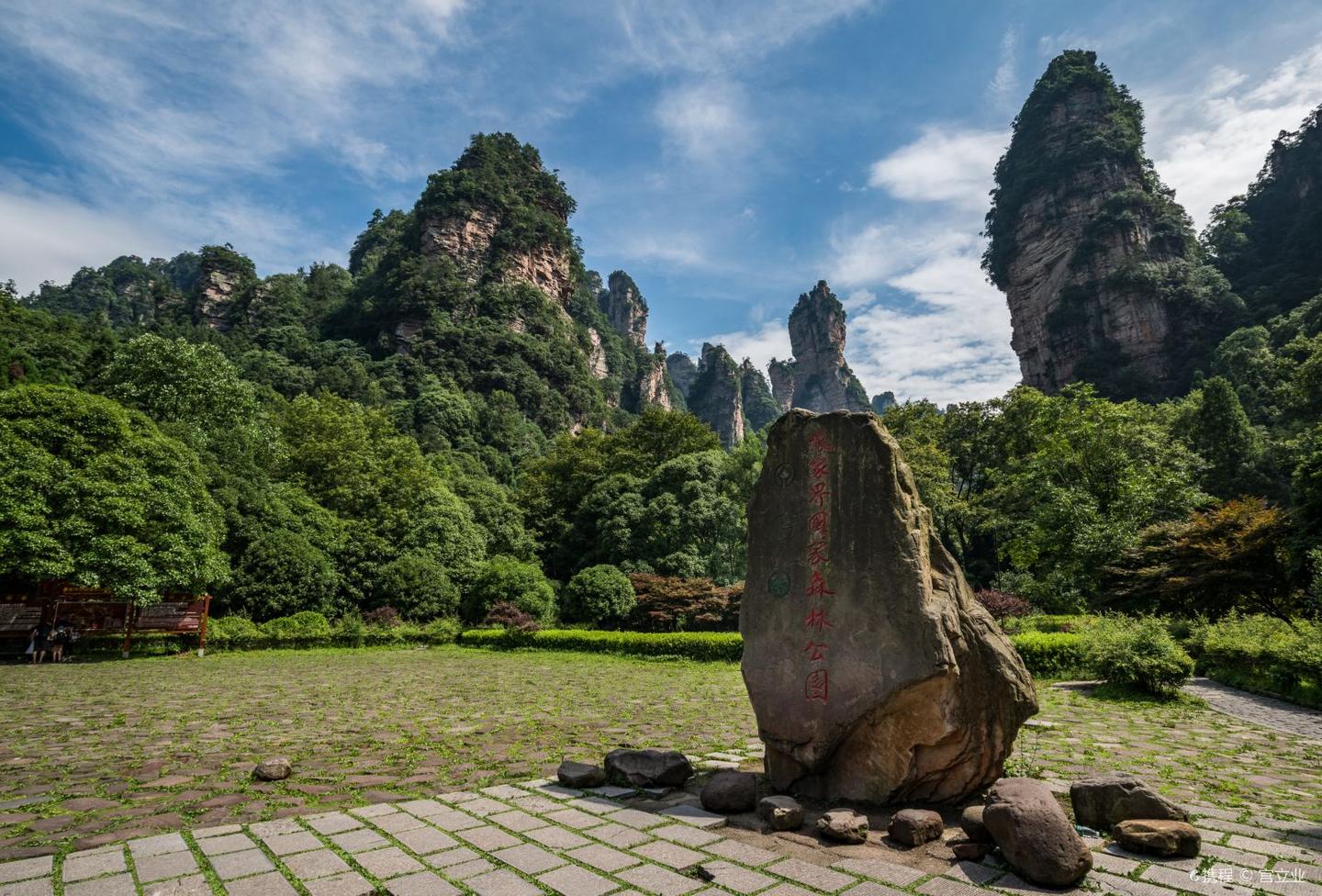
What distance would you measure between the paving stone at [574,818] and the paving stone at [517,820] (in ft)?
0.33

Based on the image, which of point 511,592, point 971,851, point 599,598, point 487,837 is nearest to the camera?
point 971,851

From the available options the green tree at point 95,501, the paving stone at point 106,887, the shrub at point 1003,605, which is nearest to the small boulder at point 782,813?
the paving stone at point 106,887

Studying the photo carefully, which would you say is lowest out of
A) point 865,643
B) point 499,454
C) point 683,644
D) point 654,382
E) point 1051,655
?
point 683,644

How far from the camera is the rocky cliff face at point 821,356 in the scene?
114312 mm

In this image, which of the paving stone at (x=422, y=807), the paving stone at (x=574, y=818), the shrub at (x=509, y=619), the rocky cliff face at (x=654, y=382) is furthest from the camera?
the rocky cliff face at (x=654, y=382)

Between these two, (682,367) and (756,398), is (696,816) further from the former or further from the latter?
(682,367)

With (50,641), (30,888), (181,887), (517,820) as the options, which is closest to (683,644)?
(517,820)

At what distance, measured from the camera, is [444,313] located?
57.7 m

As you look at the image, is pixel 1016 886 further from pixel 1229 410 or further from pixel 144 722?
pixel 1229 410

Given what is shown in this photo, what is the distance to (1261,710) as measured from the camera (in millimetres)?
8422

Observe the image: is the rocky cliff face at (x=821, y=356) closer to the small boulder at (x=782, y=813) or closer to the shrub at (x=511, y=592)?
the shrub at (x=511, y=592)

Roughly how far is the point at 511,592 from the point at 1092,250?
178 ft

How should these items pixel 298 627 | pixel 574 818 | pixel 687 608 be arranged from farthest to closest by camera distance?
pixel 687 608 → pixel 298 627 → pixel 574 818

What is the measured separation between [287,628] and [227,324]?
4917cm
